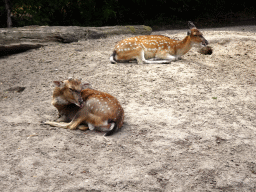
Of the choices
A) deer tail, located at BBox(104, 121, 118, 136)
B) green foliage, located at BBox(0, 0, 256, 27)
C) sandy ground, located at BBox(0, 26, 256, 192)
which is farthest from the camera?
green foliage, located at BBox(0, 0, 256, 27)

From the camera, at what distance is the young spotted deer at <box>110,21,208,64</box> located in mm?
7246

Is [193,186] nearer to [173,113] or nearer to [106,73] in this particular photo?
[173,113]

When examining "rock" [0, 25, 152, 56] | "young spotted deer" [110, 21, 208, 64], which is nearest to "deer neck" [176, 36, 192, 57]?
"young spotted deer" [110, 21, 208, 64]

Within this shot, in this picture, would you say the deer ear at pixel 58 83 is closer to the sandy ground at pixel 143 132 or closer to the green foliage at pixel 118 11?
the sandy ground at pixel 143 132

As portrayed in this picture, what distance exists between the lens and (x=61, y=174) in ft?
10.8

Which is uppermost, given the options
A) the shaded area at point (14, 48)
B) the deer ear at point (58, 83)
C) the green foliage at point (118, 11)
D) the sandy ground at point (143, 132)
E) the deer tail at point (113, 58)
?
the green foliage at point (118, 11)

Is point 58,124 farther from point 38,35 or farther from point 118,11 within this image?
point 118,11

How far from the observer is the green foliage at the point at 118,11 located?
509 inches

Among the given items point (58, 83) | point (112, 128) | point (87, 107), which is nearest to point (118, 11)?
point (58, 83)

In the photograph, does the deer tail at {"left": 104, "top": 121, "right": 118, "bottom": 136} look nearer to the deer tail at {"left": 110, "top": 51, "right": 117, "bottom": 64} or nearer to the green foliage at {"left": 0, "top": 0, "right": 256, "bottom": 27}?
the deer tail at {"left": 110, "top": 51, "right": 117, "bottom": 64}

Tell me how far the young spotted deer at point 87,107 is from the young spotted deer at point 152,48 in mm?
2945

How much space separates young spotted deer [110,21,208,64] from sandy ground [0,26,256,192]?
1.01 ft

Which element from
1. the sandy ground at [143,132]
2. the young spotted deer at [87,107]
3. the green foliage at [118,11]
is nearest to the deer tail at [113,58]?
the sandy ground at [143,132]

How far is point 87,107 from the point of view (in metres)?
4.31
